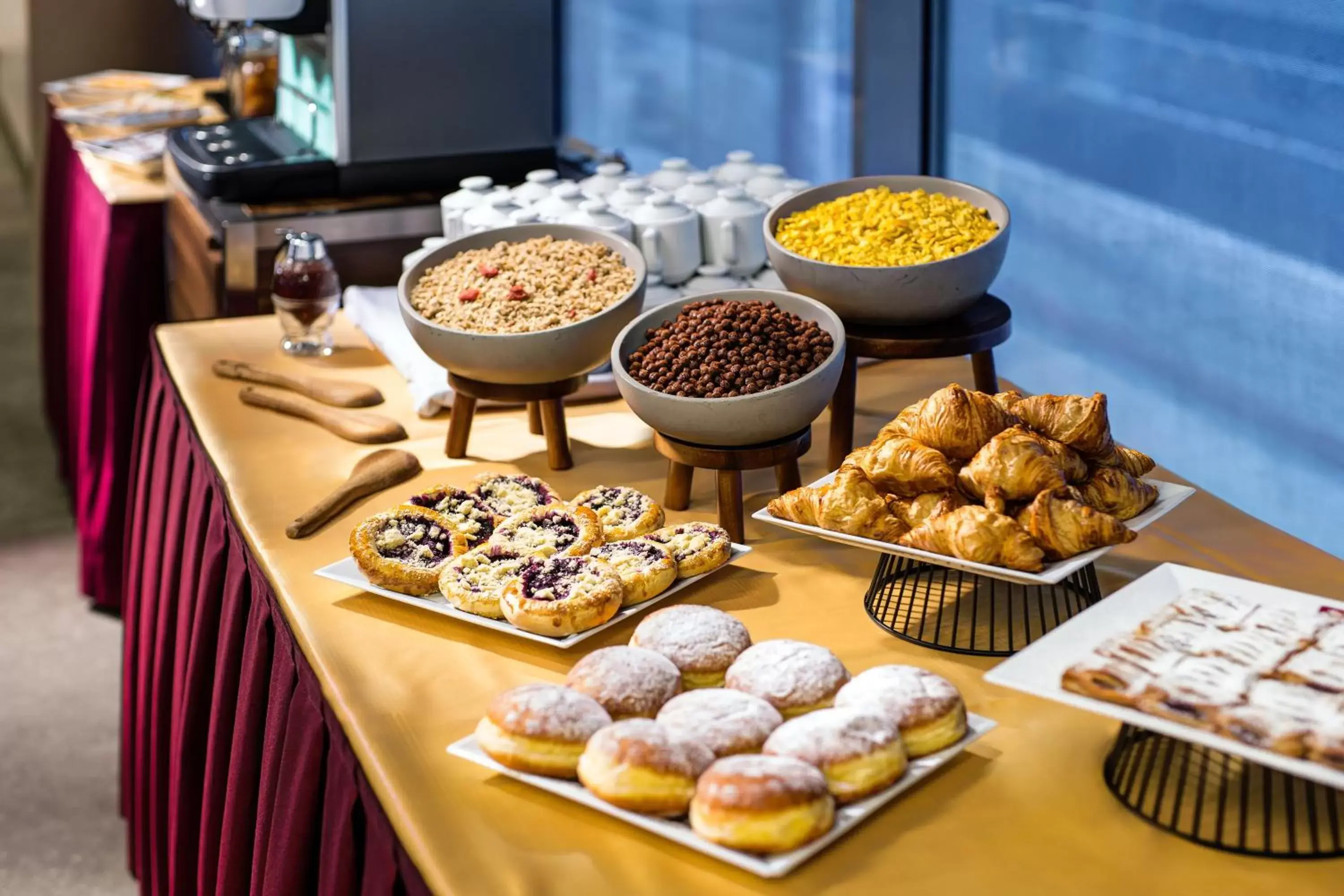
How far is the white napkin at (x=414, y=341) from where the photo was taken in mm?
1746

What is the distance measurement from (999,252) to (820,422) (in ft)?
1.07

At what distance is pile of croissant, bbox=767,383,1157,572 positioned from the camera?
1.06 metres

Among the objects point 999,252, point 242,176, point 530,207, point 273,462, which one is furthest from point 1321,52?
point 242,176

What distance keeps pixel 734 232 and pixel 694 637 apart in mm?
932

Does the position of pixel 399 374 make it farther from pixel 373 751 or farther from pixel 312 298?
pixel 373 751

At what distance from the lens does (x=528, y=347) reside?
148 centimetres

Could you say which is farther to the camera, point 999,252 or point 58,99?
point 58,99

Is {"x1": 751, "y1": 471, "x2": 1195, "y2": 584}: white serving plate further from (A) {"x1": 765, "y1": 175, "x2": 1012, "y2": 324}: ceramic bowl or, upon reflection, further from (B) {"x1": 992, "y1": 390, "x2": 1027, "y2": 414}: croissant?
(A) {"x1": 765, "y1": 175, "x2": 1012, "y2": 324}: ceramic bowl

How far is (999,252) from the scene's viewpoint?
1.50 metres

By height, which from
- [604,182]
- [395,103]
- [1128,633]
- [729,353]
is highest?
[395,103]

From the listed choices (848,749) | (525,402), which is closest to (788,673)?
(848,749)

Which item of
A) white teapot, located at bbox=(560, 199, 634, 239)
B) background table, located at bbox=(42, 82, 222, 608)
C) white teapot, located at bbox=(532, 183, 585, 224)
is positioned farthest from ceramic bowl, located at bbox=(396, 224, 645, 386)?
background table, located at bbox=(42, 82, 222, 608)

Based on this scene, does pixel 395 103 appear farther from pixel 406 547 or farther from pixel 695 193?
pixel 406 547

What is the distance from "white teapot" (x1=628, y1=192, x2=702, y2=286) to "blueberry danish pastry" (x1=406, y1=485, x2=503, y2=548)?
0.58m
